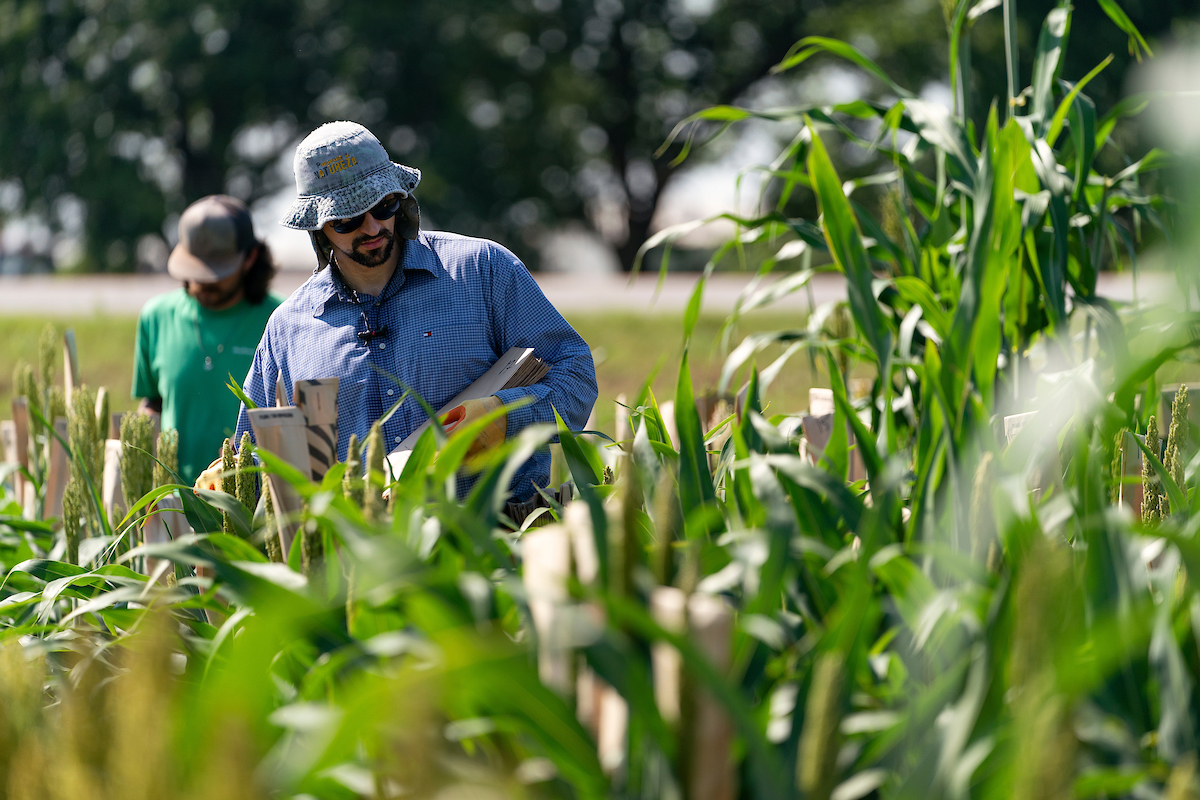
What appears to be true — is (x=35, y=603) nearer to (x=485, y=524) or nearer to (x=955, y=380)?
(x=485, y=524)

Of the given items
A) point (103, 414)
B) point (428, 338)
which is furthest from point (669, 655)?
point (103, 414)

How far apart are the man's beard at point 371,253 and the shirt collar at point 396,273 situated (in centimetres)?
5

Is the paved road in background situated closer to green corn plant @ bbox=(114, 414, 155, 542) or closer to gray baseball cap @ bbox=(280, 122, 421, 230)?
gray baseball cap @ bbox=(280, 122, 421, 230)

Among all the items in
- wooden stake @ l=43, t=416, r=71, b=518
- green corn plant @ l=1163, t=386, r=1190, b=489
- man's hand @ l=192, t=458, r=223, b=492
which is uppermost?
man's hand @ l=192, t=458, r=223, b=492

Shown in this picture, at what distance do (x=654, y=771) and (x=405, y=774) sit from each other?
0.77ft

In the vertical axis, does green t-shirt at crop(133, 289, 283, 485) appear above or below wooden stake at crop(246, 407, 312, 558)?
below

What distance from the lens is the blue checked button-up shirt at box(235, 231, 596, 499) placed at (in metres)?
2.32

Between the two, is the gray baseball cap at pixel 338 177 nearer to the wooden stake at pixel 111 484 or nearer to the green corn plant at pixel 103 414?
the green corn plant at pixel 103 414

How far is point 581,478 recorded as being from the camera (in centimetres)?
131

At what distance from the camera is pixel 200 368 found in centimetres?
322

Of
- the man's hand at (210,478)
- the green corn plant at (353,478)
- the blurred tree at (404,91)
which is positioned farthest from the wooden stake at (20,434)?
the blurred tree at (404,91)

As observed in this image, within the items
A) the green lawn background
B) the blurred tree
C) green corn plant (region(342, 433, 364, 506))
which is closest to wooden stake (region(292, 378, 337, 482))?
green corn plant (region(342, 433, 364, 506))

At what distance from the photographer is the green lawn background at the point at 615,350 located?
7551 mm

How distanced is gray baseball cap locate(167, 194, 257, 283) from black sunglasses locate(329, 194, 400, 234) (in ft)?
3.66
